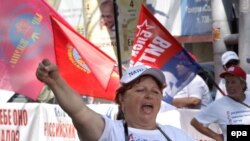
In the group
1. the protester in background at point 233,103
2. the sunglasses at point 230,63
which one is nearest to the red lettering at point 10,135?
the sunglasses at point 230,63

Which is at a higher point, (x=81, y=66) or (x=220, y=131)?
(x=81, y=66)

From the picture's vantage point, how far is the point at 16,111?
10.6 m

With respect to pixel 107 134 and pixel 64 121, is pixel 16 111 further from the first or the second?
pixel 107 134

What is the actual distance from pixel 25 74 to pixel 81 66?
611mm

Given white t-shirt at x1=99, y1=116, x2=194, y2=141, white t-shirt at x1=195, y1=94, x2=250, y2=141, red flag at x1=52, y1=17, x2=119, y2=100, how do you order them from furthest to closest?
red flag at x1=52, y1=17, x2=119, y2=100 → white t-shirt at x1=195, y1=94, x2=250, y2=141 → white t-shirt at x1=99, y1=116, x2=194, y2=141

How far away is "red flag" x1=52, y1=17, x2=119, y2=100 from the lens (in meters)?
8.27

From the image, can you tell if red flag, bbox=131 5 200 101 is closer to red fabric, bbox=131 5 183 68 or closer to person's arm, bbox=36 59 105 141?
red fabric, bbox=131 5 183 68

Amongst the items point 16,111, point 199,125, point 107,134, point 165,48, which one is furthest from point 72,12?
point 107,134

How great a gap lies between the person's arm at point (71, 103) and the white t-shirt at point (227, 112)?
11.9 ft

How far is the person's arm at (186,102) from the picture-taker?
31.0ft

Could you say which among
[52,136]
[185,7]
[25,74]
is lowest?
[52,136]

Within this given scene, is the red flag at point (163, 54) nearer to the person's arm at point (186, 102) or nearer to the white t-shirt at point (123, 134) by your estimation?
the person's arm at point (186, 102)

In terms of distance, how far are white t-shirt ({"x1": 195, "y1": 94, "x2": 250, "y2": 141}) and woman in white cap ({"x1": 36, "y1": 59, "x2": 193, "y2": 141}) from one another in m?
3.17

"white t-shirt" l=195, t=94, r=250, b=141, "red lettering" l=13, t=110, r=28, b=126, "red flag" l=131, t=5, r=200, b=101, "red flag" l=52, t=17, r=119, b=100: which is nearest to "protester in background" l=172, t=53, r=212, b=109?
"red flag" l=131, t=5, r=200, b=101
